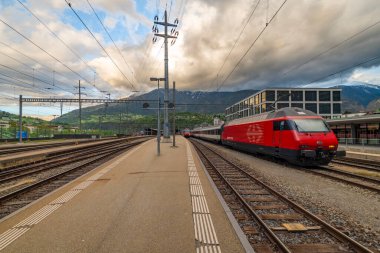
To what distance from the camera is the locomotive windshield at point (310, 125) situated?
14.0m

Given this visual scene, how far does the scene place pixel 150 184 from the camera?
1004 cm

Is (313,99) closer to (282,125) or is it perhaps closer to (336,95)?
(336,95)

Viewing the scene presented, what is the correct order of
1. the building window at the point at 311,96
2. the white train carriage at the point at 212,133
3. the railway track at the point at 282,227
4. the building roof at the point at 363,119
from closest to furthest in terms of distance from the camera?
the railway track at the point at 282,227 → the building roof at the point at 363,119 → the white train carriage at the point at 212,133 → the building window at the point at 311,96

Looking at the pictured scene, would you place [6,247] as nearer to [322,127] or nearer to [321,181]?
[321,181]

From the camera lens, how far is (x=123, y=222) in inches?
232

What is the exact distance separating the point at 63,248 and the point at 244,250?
309 cm

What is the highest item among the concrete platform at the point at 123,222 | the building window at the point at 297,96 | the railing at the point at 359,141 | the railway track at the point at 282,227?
the building window at the point at 297,96

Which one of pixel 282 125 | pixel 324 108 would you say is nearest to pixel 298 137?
pixel 282 125

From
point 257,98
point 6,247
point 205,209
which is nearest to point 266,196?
point 205,209

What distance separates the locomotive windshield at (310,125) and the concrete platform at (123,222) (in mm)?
7226

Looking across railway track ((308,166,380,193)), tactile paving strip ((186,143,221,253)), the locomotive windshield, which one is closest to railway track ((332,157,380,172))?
railway track ((308,166,380,193))

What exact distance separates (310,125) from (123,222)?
11.6 m

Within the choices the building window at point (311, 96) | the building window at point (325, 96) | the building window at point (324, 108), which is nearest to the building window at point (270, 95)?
the building window at point (311, 96)

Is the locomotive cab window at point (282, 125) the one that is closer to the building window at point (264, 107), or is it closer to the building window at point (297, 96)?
the building window at point (264, 107)
